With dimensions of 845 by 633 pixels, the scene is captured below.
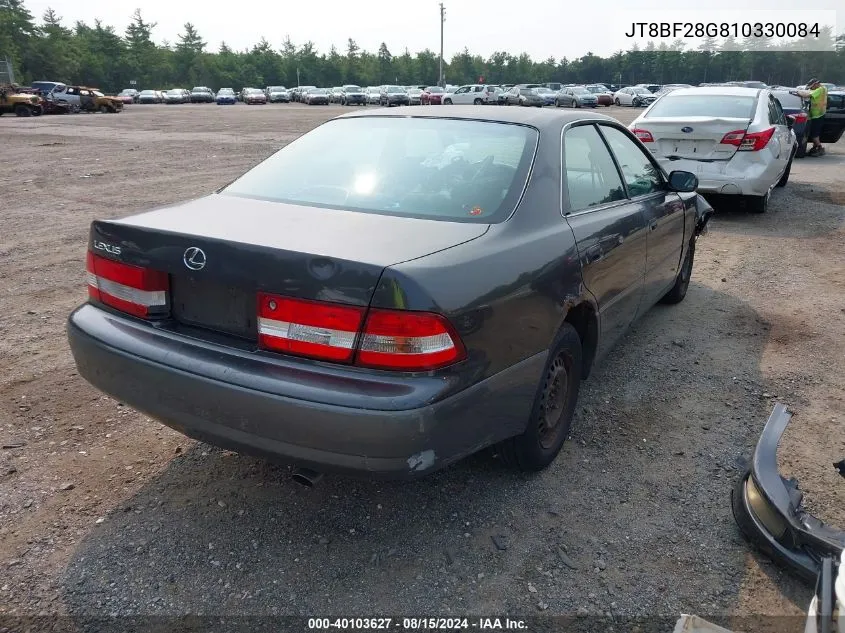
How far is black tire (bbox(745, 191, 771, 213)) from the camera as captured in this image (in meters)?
8.83

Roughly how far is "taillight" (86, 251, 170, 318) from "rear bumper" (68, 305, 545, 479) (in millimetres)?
79

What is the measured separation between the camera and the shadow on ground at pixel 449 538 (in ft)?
7.57

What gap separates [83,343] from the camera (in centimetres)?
269

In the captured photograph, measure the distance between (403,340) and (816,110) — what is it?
54.4 feet

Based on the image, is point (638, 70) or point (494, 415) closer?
point (494, 415)

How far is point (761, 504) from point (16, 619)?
2677mm

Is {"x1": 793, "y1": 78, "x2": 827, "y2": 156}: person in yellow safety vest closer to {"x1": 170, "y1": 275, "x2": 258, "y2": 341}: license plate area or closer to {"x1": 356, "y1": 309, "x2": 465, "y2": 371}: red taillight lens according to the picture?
{"x1": 356, "y1": 309, "x2": 465, "y2": 371}: red taillight lens

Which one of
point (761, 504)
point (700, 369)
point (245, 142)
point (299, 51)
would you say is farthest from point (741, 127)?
point (299, 51)

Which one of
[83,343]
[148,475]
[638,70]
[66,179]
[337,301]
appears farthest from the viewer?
[638,70]

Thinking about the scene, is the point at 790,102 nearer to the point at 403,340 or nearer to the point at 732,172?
the point at 732,172

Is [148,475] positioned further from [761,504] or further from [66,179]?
[66,179]

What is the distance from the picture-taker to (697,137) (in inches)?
317

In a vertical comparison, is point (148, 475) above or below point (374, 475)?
below

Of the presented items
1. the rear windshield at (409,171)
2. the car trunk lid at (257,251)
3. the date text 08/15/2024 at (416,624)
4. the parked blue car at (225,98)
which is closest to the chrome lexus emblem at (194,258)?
the car trunk lid at (257,251)
